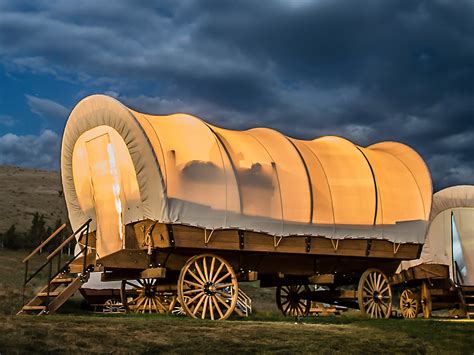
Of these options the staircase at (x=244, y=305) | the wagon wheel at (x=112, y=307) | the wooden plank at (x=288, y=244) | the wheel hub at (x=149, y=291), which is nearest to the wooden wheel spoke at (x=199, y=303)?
the wooden plank at (x=288, y=244)

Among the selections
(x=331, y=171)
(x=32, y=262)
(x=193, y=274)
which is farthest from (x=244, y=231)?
(x=32, y=262)

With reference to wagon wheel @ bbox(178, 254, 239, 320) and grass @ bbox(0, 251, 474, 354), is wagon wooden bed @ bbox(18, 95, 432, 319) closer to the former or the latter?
wagon wheel @ bbox(178, 254, 239, 320)

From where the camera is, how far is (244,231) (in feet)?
45.7

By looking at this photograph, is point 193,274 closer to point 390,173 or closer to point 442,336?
point 442,336

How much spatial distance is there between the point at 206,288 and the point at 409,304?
1108cm

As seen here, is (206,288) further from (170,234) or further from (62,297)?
(62,297)

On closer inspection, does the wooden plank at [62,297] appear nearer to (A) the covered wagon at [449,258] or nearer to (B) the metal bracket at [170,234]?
(B) the metal bracket at [170,234]

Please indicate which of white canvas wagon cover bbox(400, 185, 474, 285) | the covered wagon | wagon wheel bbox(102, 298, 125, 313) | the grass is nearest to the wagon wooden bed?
the grass

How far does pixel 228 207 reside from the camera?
44.8ft

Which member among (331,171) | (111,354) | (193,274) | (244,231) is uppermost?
(331,171)

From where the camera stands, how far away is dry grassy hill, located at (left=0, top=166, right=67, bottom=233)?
57031mm

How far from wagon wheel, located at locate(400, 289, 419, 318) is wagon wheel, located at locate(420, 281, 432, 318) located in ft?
2.50

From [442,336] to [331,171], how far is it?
6172 millimetres

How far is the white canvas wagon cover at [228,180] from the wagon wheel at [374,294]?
121 centimetres
